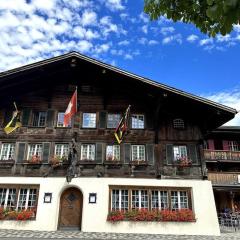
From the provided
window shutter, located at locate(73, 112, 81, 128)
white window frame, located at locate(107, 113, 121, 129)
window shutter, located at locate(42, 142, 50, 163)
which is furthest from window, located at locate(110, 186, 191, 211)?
window shutter, located at locate(73, 112, 81, 128)

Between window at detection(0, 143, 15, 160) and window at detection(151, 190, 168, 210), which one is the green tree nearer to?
window at detection(151, 190, 168, 210)

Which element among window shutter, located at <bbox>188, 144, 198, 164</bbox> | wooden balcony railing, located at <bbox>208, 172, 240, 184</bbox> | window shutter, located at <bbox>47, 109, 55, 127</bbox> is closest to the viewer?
window shutter, located at <bbox>188, 144, 198, 164</bbox>

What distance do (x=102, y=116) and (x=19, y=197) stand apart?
6.60 meters

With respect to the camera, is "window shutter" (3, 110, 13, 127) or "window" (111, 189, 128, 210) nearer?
"window" (111, 189, 128, 210)

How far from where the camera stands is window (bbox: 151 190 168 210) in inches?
653

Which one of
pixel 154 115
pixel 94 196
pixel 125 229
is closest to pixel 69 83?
pixel 154 115

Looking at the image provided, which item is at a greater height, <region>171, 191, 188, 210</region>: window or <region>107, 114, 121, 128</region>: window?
<region>107, 114, 121, 128</region>: window

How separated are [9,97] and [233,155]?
19.5 meters

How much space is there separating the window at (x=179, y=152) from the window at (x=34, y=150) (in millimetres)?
7934

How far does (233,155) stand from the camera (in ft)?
88.2

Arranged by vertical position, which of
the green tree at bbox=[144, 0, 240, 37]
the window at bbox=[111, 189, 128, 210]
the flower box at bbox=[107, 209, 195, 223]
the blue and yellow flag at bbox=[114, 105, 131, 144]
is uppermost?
the blue and yellow flag at bbox=[114, 105, 131, 144]

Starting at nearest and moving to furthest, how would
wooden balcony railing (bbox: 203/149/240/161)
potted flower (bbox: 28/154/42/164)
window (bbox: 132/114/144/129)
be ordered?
potted flower (bbox: 28/154/42/164) < window (bbox: 132/114/144/129) < wooden balcony railing (bbox: 203/149/240/161)

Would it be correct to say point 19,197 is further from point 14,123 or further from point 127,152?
point 127,152

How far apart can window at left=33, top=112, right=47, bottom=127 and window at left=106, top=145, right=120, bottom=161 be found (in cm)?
431
